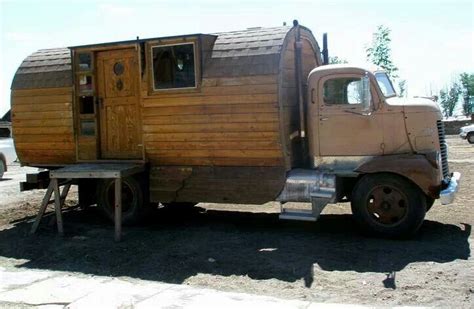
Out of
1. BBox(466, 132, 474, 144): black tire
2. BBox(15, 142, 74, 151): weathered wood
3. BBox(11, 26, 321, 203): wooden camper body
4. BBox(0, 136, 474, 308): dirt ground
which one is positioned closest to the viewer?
BBox(0, 136, 474, 308): dirt ground

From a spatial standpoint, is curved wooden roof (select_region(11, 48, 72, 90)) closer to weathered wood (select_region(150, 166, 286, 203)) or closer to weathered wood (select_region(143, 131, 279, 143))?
weathered wood (select_region(143, 131, 279, 143))

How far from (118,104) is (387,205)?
196 inches

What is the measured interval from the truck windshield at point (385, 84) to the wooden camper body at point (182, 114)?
4.16ft

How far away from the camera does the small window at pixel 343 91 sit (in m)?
8.70

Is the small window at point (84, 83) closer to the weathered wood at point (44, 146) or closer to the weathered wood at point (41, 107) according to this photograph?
the weathered wood at point (41, 107)

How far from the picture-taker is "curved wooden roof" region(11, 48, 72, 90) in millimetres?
10469

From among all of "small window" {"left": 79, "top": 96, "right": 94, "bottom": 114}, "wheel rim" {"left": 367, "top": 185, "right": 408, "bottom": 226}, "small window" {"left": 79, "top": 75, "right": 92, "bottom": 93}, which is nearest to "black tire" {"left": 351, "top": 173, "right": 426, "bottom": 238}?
"wheel rim" {"left": 367, "top": 185, "right": 408, "bottom": 226}

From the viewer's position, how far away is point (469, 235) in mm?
8320

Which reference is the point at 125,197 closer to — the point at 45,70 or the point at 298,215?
the point at 45,70

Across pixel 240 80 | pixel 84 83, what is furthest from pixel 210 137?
pixel 84 83

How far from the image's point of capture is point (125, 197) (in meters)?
10.2

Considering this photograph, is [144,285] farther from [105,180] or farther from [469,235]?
[469,235]

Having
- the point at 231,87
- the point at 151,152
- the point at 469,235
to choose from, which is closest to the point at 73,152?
the point at 151,152

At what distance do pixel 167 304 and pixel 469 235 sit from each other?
4.80 m
